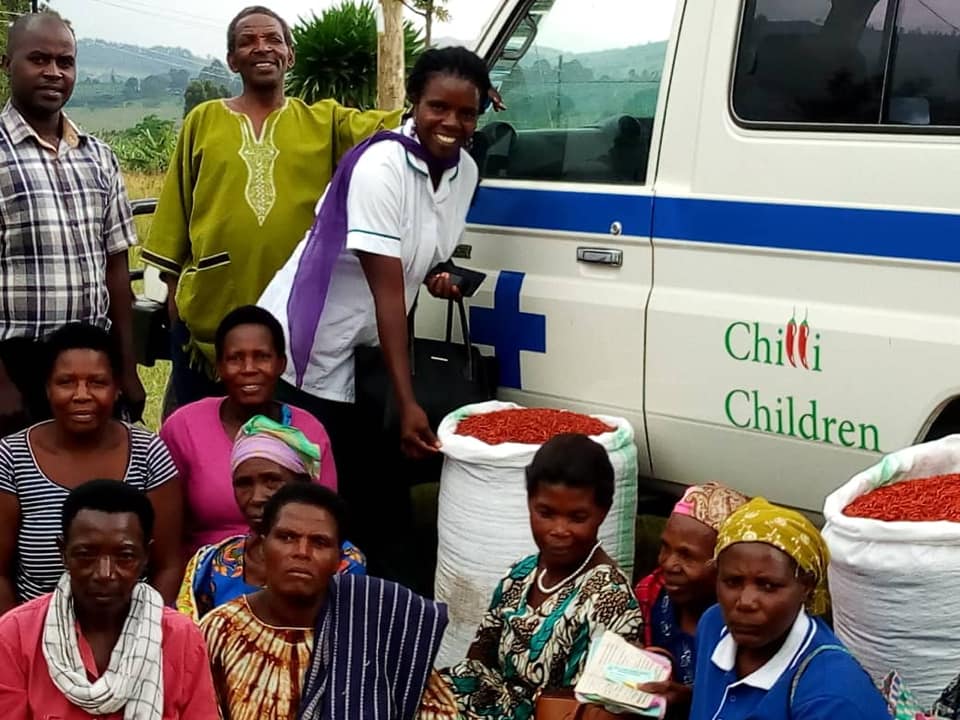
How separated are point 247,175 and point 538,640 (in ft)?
6.57

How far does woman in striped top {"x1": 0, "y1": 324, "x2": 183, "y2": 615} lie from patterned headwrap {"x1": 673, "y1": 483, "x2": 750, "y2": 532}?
1.38 metres

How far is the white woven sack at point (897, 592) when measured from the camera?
10.1 feet

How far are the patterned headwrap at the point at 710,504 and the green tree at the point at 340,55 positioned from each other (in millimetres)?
11905

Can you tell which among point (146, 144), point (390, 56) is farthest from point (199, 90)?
point (390, 56)

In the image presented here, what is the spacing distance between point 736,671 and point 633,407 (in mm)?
1292

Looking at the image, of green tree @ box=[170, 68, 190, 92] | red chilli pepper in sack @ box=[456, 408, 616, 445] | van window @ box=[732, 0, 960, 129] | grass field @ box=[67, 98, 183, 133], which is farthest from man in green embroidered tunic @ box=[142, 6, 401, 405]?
green tree @ box=[170, 68, 190, 92]

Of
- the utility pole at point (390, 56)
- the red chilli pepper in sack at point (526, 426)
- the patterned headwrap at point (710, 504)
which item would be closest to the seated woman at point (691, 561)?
the patterned headwrap at point (710, 504)

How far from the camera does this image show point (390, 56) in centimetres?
1064

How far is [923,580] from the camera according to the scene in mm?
3082

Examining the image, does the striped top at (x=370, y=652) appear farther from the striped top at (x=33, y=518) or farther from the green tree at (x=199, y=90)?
the green tree at (x=199, y=90)

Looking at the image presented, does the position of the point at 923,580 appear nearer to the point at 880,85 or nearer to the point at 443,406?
the point at 880,85

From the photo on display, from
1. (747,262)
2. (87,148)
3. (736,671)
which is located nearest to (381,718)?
(736,671)

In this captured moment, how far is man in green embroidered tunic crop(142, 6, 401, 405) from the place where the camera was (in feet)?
15.0

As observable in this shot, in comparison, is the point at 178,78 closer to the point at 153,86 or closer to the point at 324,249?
the point at 153,86
